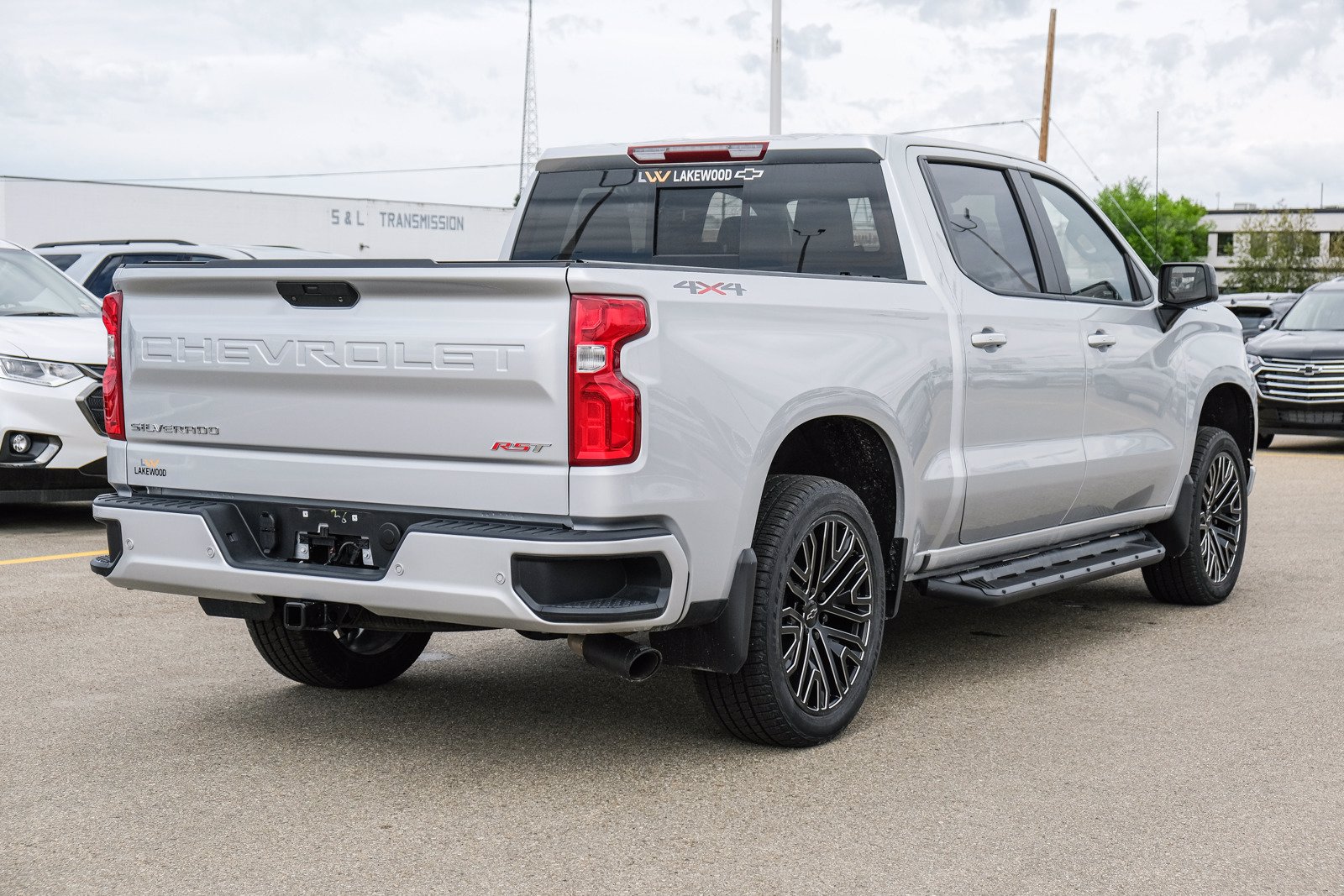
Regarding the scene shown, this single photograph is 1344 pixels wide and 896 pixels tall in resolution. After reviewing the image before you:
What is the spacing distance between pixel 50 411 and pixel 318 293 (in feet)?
18.9

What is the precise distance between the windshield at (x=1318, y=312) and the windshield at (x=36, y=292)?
40.7 feet

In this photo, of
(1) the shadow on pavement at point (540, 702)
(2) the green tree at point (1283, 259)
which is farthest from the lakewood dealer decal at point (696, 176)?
(2) the green tree at point (1283, 259)

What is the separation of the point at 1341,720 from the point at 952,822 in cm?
188

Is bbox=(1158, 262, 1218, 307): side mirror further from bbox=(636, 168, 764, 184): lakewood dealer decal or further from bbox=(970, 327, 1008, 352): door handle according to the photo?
bbox=(636, 168, 764, 184): lakewood dealer decal

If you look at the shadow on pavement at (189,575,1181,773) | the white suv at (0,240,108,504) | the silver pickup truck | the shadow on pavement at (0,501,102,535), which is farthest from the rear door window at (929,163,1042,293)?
the shadow on pavement at (0,501,102,535)

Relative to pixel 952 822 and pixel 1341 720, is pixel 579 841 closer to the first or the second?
pixel 952 822

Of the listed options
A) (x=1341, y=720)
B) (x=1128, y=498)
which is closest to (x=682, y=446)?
(x=1341, y=720)

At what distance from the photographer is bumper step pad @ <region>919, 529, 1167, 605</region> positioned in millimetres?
5832

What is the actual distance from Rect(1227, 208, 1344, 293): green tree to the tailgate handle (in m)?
92.4

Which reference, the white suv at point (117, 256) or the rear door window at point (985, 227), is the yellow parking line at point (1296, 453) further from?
the rear door window at point (985, 227)

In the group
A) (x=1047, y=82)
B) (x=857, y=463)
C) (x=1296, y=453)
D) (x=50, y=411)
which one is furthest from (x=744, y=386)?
(x=1047, y=82)

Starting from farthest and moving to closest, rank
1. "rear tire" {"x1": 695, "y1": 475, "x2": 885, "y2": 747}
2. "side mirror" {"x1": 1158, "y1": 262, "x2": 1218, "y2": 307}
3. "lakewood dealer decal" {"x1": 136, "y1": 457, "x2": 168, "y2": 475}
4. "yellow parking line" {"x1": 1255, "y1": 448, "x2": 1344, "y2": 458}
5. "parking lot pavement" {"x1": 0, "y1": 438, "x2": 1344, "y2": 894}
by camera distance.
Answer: "yellow parking line" {"x1": 1255, "y1": 448, "x2": 1344, "y2": 458} < "side mirror" {"x1": 1158, "y1": 262, "x2": 1218, "y2": 307} < "lakewood dealer decal" {"x1": 136, "y1": 457, "x2": 168, "y2": 475} < "rear tire" {"x1": 695, "y1": 475, "x2": 885, "y2": 747} < "parking lot pavement" {"x1": 0, "y1": 438, "x2": 1344, "y2": 894}

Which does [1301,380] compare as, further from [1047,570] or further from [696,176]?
[696,176]

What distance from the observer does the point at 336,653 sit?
5.75 meters
